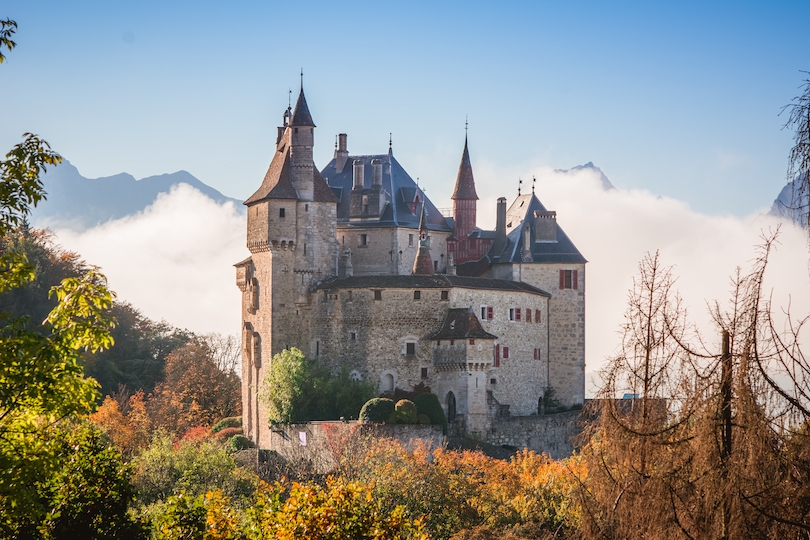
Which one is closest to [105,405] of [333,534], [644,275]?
[333,534]

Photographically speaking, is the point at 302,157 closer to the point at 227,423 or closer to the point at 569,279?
the point at 227,423

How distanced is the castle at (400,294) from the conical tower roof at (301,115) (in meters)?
0.07

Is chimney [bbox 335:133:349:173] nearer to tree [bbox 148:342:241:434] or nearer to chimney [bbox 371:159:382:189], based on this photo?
chimney [bbox 371:159:382:189]

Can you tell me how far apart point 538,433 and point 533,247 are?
10.9 meters

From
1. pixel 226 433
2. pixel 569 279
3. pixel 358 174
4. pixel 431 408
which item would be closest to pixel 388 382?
pixel 431 408

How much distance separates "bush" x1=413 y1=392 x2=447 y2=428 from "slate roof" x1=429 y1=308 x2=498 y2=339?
3.07m

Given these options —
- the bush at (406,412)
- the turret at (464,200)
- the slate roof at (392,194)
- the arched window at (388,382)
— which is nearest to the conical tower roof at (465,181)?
the turret at (464,200)

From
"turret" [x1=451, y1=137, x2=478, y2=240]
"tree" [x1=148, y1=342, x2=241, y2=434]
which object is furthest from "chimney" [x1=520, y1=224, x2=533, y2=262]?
"tree" [x1=148, y1=342, x2=241, y2=434]

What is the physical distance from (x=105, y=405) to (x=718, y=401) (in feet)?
183

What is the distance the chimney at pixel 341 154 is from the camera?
7025 centimetres

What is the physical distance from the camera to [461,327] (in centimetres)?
6044

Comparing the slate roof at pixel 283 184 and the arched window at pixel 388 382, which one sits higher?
the slate roof at pixel 283 184

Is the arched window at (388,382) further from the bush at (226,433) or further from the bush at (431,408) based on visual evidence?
the bush at (226,433)

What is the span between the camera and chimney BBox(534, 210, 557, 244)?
68.6 metres
